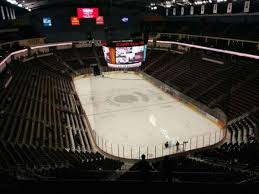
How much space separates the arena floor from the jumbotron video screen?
4.55 meters

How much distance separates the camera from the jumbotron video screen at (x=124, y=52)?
984 inches

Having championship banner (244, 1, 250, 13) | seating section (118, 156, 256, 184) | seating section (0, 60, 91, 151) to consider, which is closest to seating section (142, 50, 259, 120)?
championship banner (244, 1, 250, 13)

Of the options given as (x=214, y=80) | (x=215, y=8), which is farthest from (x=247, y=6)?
(x=214, y=80)

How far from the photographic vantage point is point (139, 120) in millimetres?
21703

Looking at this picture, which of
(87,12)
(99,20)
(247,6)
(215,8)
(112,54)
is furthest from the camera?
(99,20)

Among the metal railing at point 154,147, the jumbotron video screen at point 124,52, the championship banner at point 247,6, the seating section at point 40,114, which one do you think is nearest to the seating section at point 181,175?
the metal railing at point 154,147

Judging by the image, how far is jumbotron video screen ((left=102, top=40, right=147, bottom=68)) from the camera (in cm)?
2498

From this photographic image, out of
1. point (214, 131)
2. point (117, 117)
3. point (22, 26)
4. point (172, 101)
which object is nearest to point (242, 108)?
point (214, 131)

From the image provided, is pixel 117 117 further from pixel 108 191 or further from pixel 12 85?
pixel 108 191

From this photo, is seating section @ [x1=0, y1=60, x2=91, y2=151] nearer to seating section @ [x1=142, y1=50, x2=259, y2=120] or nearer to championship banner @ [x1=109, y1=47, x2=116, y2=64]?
championship banner @ [x1=109, y1=47, x2=116, y2=64]

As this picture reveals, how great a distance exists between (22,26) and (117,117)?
3066cm

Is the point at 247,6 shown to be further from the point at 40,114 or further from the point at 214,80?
the point at 40,114

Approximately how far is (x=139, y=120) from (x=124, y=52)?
7876 mm

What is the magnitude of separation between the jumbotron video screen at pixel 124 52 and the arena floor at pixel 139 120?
179 inches
